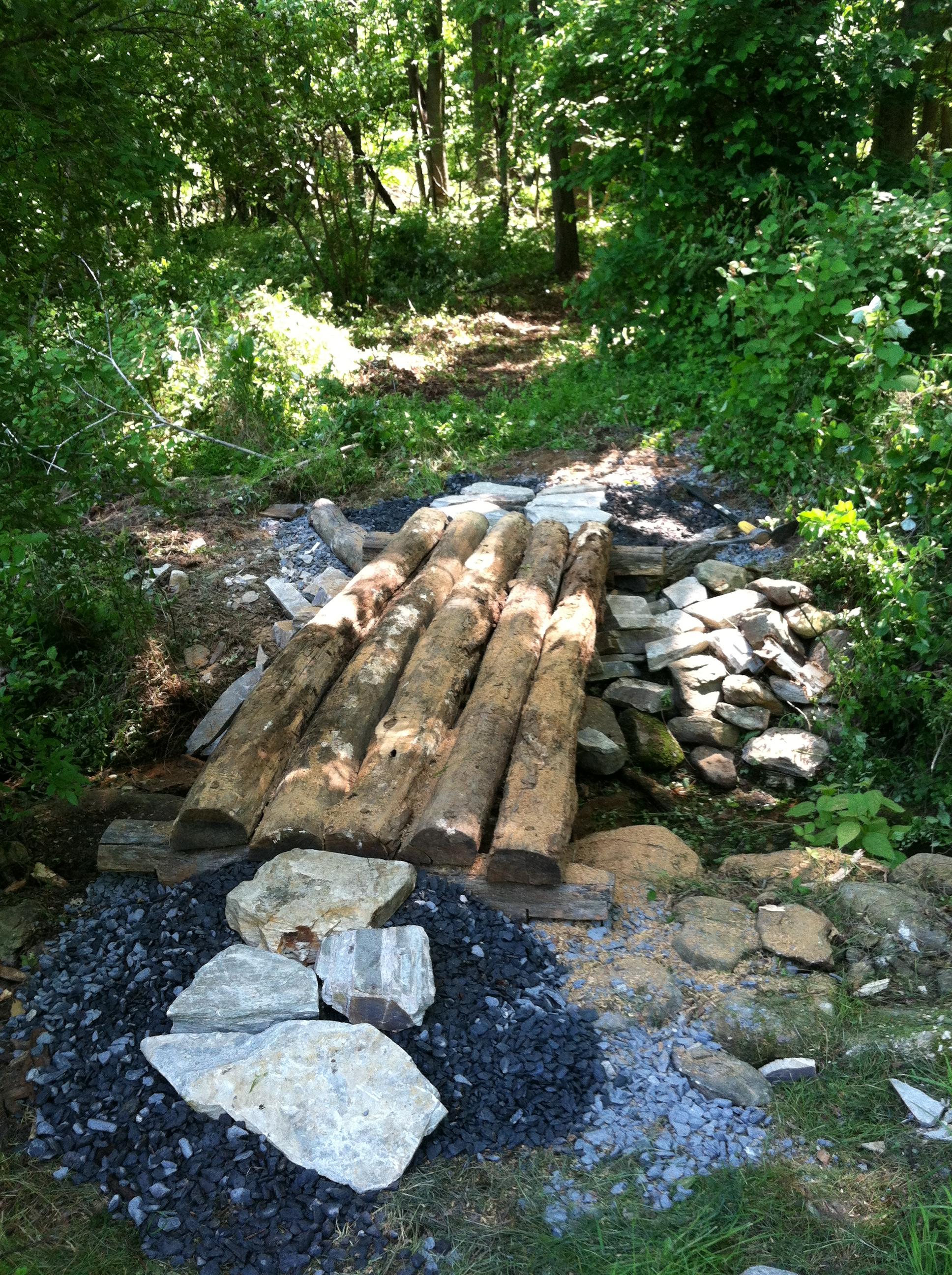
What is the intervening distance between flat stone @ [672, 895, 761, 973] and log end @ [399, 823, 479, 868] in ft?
2.64

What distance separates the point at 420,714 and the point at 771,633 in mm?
2527

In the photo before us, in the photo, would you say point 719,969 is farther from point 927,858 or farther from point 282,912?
point 282,912

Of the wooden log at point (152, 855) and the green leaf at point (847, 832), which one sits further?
the green leaf at point (847, 832)

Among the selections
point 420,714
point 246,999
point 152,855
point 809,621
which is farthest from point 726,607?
point 246,999

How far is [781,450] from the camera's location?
6.79 metres

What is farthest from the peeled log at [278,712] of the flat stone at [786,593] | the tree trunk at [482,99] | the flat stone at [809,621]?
the tree trunk at [482,99]

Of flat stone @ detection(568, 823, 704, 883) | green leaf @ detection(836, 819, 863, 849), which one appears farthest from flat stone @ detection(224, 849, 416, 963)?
green leaf @ detection(836, 819, 863, 849)

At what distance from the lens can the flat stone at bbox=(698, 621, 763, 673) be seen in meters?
5.79

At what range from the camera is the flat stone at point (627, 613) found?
20.4 feet

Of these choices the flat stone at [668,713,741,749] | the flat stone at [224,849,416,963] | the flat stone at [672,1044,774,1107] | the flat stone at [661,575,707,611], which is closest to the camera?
the flat stone at [672,1044,774,1107]

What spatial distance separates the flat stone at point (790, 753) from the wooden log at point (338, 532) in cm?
281

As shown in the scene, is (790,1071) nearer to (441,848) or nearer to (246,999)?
(441,848)

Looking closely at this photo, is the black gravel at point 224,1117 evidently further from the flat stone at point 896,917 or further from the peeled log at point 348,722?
the flat stone at point 896,917

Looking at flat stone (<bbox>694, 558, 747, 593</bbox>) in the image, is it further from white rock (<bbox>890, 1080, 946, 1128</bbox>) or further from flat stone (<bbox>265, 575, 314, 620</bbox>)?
white rock (<bbox>890, 1080, 946, 1128</bbox>)
